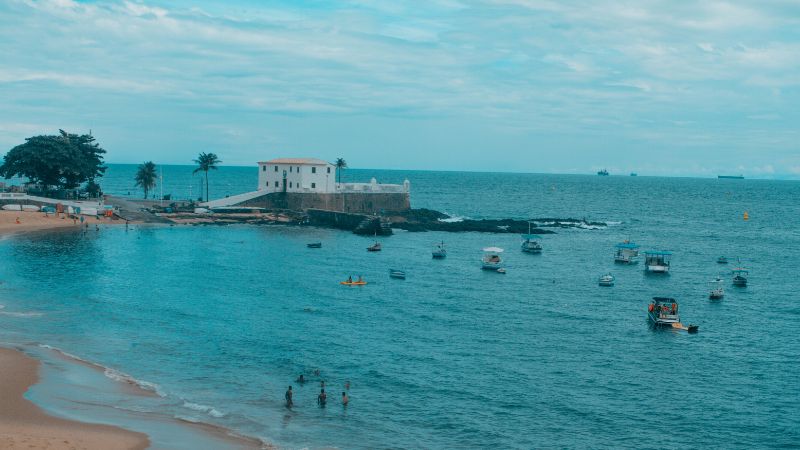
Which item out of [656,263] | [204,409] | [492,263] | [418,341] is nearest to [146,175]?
[492,263]

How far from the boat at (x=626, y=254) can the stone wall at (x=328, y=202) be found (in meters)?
49.3

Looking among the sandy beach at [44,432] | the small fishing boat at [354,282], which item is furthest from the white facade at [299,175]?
the sandy beach at [44,432]

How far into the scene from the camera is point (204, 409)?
137ft

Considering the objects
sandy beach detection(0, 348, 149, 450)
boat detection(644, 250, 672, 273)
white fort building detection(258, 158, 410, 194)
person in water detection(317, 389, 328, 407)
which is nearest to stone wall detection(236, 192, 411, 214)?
white fort building detection(258, 158, 410, 194)

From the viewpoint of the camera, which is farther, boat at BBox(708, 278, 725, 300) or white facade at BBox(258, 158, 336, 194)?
white facade at BBox(258, 158, 336, 194)

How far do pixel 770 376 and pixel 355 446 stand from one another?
29.5m

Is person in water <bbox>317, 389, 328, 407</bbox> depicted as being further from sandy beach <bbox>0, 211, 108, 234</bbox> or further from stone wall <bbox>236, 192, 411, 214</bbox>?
stone wall <bbox>236, 192, 411, 214</bbox>

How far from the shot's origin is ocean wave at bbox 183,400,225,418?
41.0m

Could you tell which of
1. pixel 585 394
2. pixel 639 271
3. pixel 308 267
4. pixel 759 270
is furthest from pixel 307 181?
pixel 585 394

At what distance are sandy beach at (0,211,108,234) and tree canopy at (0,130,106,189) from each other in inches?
422

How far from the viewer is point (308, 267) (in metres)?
90.3

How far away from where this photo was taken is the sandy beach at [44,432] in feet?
113

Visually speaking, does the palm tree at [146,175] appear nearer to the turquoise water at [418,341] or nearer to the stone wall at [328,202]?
the stone wall at [328,202]

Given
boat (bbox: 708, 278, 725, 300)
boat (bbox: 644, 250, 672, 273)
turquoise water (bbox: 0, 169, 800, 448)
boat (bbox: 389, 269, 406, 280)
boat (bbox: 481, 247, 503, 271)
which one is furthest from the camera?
boat (bbox: 644, 250, 672, 273)
